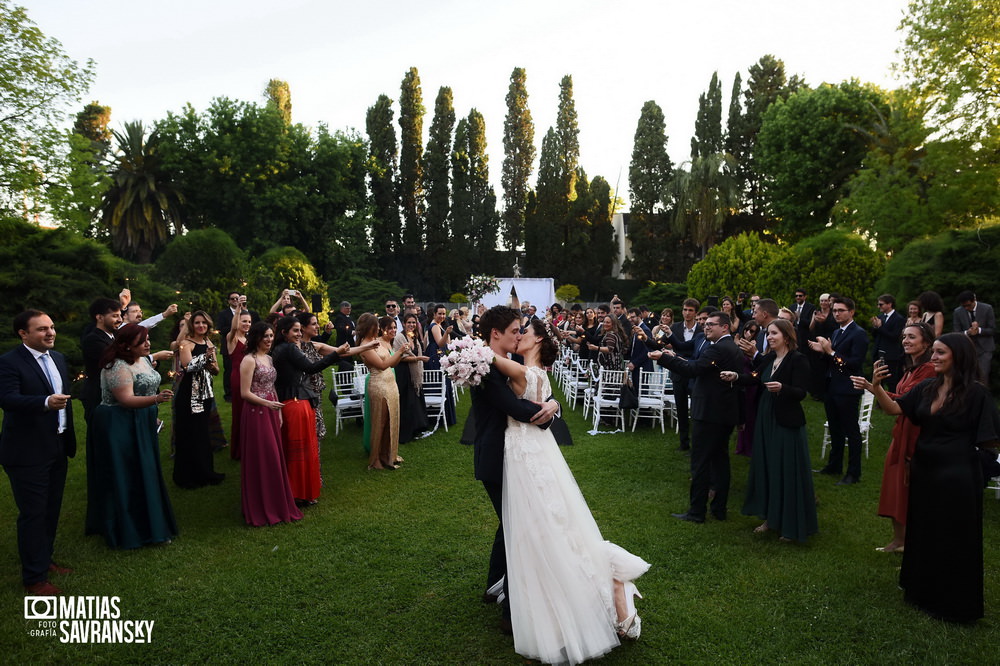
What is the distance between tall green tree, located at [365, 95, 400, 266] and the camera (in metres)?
42.1

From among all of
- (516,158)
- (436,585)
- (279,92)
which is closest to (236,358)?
(436,585)

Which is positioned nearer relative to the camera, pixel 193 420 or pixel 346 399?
pixel 193 420

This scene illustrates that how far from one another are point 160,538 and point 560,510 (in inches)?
162

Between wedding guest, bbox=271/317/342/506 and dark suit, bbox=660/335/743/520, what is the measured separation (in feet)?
12.8

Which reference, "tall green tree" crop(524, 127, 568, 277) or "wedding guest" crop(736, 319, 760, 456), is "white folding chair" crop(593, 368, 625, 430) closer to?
"wedding guest" crop(736, 319, 760, 456)

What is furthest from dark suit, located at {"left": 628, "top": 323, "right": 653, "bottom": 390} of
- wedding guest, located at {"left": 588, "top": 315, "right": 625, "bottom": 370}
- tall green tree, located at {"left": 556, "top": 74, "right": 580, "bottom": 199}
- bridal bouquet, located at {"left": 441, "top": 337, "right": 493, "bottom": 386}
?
tall green tree, located at {"left": 556, "top": 74, "right": 580, "bottom": 199}

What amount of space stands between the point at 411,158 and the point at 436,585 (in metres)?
40.4

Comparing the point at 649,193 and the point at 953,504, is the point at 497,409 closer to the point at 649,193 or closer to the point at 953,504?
the point at 953,504

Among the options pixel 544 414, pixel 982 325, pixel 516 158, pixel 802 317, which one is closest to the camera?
pixel 544 414

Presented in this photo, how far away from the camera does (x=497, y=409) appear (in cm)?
385

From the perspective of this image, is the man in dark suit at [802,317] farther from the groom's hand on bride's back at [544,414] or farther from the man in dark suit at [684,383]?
the groom's hand on bride's back at [544,414]

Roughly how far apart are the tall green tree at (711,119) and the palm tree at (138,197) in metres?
32.5

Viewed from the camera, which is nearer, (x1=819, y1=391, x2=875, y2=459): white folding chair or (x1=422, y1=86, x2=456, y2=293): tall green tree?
(x1=819, y1=391, x2=875, y2=459): white folding chair

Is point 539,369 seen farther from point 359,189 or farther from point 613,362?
point 359,189
